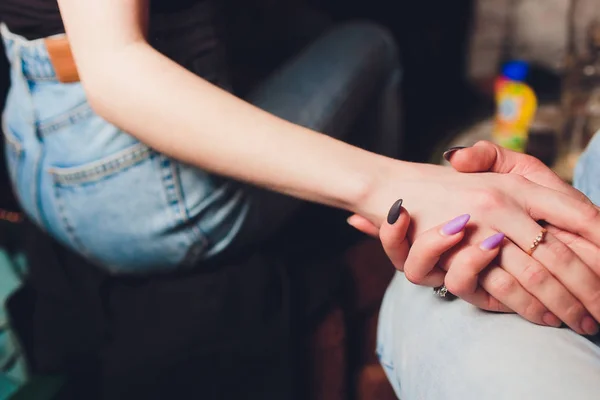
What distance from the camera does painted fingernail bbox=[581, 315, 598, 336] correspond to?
53 centimetres

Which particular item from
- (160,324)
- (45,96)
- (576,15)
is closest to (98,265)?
(160,324)

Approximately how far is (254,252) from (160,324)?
0.16 meters

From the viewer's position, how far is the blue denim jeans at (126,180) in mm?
760

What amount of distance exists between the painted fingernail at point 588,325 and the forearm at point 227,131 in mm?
227

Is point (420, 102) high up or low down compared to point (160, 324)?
down

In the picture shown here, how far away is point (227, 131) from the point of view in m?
0.62

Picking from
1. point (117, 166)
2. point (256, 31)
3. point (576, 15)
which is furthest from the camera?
point (576, 15)

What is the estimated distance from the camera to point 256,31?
1333mm

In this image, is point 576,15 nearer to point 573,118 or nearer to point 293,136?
point 573,118

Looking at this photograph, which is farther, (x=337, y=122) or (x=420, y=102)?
(x=420, y=102)

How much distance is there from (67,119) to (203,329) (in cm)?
32

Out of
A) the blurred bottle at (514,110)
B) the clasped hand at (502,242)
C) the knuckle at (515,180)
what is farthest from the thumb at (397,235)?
the blurred bottle at (514,110)

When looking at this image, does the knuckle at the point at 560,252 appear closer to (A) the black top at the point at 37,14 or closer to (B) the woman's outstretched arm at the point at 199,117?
(B) the woman's outstretched arm at the point at 199,117

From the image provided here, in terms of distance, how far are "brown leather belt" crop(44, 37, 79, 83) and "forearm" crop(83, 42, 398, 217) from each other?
125 mm
